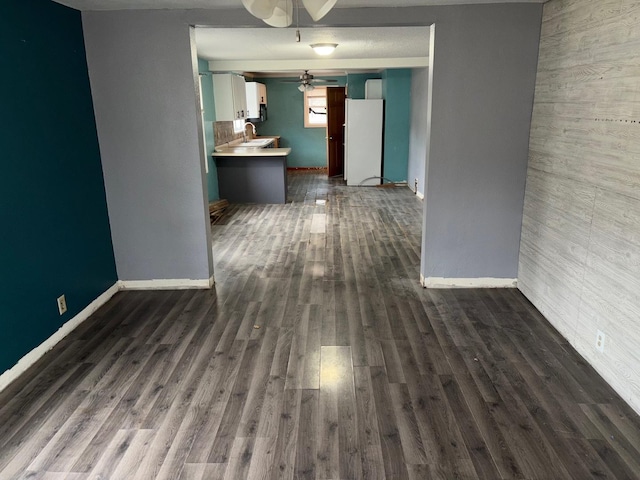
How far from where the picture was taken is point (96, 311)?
3584 millimetres

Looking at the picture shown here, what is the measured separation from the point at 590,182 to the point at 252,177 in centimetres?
563

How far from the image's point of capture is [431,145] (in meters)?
3.70

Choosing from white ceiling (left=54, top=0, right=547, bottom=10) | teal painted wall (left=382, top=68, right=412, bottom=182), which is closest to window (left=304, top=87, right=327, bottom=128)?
teal painted wall (left=382, top=68, right=412, bottom=182)

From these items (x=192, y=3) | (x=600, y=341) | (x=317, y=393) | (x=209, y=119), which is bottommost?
(x=317, y=393)

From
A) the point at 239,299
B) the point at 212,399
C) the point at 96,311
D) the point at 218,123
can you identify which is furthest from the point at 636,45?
the point at 218,123

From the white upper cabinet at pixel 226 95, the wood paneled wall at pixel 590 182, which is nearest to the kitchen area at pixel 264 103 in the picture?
the white upper cabinet at pixel 226 95

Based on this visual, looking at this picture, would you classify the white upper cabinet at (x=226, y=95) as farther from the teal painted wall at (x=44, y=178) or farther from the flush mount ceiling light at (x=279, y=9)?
the flush mount ceiling light at (x=279, y=9)

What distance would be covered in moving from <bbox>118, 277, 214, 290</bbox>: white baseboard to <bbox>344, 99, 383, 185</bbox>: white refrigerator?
5755 mm

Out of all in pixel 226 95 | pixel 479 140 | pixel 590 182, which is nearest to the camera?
pixel 590 182

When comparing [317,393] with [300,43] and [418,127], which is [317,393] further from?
[418,127]

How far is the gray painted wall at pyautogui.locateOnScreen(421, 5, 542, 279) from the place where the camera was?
136 inches

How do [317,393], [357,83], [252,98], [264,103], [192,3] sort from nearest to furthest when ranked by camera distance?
[317,393] < [192,3] < [252,98] < [357,83] < [264,103]

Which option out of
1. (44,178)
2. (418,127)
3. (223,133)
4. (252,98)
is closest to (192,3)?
(44,178)

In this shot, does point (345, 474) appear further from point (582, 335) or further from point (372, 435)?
point (582, 335)
